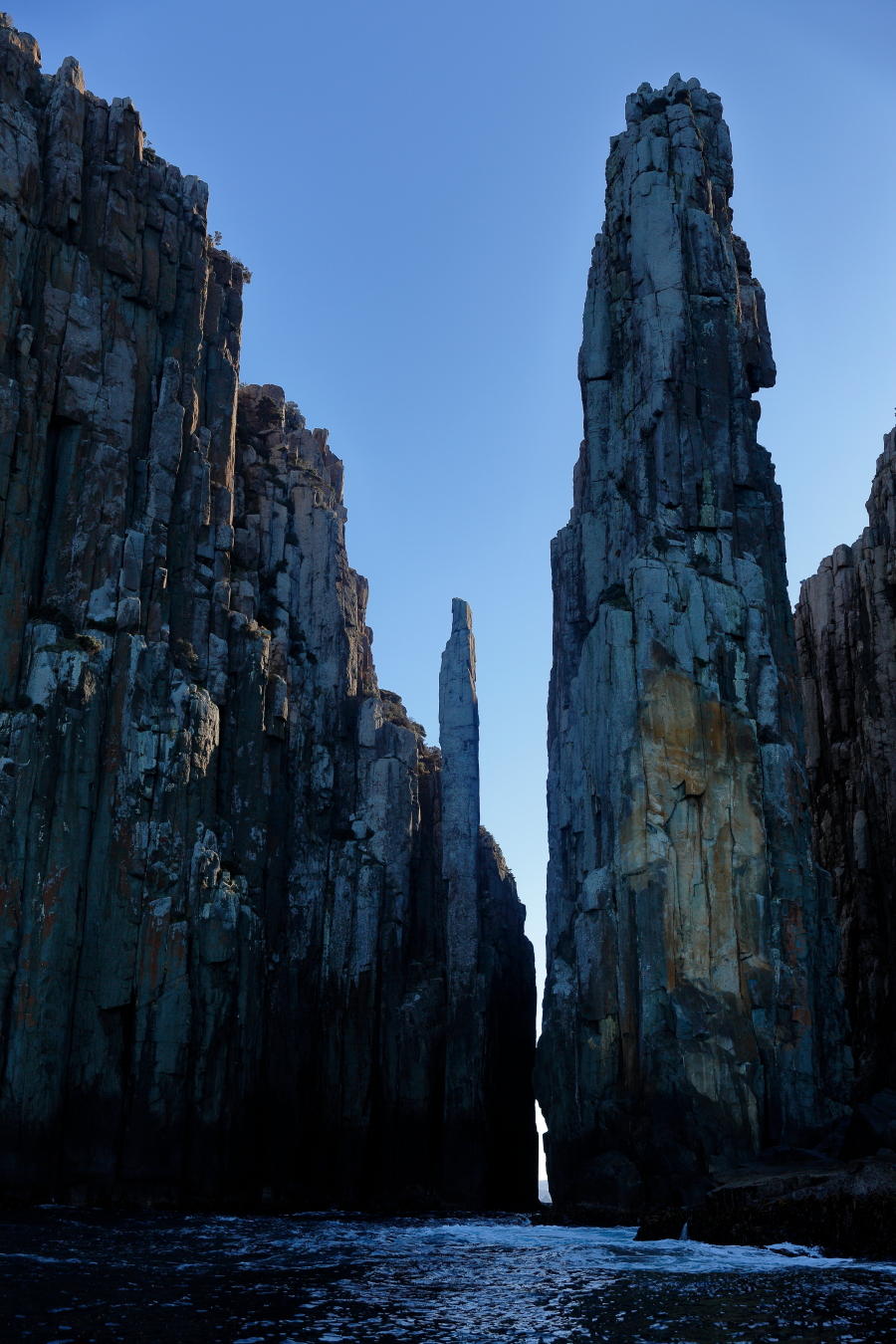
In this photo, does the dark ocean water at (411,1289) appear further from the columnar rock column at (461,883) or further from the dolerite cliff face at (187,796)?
the columnar rock column at (461,883)

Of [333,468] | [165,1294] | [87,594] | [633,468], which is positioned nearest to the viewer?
[165,1294]

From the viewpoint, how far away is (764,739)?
54781 millimetres

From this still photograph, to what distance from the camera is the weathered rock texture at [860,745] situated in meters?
69.8

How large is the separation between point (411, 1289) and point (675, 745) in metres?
28.0

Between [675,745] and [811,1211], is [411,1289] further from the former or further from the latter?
[675,745]

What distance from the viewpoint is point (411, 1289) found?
28922 mm

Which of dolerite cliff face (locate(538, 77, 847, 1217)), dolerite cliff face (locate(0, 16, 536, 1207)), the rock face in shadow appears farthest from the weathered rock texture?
the rock face in shadow

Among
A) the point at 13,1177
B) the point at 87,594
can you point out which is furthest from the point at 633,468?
the point at 13,1177

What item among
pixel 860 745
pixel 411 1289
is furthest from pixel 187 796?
pixel 860 745

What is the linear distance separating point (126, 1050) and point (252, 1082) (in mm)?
6719

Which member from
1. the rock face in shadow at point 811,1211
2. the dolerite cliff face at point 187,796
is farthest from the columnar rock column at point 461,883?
the rock face in shadow at point 811,1211

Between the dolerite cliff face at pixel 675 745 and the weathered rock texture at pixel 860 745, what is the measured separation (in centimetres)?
1651

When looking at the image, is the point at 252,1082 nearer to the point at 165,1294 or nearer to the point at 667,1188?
the point at 667,1188

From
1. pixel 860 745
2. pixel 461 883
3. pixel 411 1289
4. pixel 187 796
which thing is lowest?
pixel 411 1289
